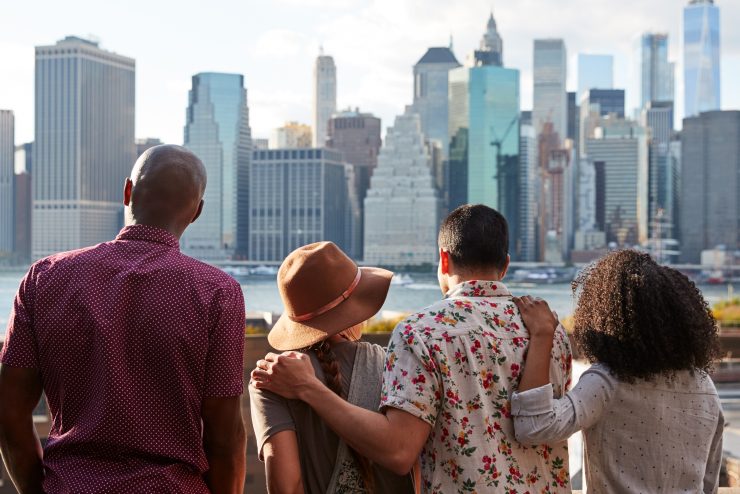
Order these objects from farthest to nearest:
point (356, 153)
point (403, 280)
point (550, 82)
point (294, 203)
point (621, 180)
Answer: point (550, 82), point (621, 180), point (356, 153), point (294, 203), point (403, 280)

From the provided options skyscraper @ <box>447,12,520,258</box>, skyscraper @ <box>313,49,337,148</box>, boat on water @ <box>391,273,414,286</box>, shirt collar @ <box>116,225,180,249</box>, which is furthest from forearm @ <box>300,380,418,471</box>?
skyscraper @ <box>313,49,337,148</box>

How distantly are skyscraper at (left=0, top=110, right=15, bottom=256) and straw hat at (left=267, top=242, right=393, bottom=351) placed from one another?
93144 mm

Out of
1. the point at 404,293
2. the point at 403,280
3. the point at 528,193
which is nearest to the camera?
the point at 404,293

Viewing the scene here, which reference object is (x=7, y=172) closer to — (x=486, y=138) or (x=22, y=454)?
(x=486, y=138)

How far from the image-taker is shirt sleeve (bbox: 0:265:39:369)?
5.18 ft

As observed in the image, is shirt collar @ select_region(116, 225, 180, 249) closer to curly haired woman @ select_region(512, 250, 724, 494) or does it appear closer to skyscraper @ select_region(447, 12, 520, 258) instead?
curly haired woman @ select_region(512, 250, 724, 494)

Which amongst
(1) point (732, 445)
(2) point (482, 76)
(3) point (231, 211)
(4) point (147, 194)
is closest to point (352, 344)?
(4) point (147, 194)

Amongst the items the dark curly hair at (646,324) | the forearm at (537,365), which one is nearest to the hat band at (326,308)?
the forearm at (537,365)

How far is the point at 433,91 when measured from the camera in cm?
12106

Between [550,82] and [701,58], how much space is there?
46912 mm

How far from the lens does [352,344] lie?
1.73 m

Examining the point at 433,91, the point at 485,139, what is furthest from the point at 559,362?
the point at 433,91

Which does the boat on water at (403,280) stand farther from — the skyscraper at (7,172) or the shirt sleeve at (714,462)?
the shirt sleeve at (714,462)

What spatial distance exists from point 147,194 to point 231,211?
305 ft
